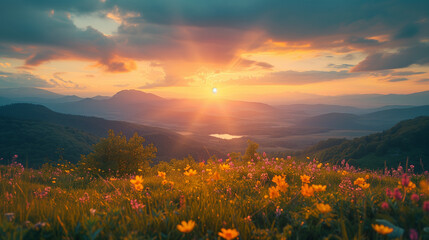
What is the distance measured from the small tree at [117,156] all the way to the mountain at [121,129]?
9081 cm

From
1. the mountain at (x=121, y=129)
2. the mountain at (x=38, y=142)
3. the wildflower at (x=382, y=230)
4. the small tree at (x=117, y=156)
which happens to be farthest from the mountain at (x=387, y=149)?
the wildflower at (x=382, y=230)

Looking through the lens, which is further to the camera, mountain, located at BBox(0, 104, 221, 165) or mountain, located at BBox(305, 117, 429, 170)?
mountain, located at BBox(0, 104, 221, 165)

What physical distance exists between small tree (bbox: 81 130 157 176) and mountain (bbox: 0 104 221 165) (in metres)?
90.8

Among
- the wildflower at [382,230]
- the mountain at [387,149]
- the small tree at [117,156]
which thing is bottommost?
the mountain at [387,149]

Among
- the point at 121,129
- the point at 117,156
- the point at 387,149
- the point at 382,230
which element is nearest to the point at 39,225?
the point at 382,230

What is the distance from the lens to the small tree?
11.6 meters

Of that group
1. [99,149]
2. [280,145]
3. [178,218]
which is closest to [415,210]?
[178,218]

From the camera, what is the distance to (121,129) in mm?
163625

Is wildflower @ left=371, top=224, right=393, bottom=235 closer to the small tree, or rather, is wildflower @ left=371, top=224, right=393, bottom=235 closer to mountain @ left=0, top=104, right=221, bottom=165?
the small tree

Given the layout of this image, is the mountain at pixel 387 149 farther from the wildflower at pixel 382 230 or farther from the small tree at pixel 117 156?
the wildflower at pixel 382 230

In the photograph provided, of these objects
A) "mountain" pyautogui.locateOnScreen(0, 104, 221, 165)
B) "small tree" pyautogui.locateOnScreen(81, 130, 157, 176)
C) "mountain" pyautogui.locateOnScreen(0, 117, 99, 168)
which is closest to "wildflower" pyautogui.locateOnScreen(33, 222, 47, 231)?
"small tree" pyautogui.locateOnScreen(81, 130, 157, 176)

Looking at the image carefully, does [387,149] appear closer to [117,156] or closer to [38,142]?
[117,156]

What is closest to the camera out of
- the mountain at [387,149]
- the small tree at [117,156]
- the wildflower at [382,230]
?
the wildflower at [382,230]

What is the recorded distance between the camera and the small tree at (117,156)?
1155 centimetres
